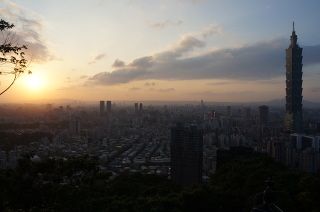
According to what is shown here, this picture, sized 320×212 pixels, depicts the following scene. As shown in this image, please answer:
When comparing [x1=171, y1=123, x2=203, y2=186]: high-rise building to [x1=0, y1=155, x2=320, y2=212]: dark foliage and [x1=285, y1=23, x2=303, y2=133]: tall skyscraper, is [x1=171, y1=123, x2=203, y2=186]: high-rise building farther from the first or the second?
[x1=285, y1=23, x2=303, y2=133]: tall skyscraper

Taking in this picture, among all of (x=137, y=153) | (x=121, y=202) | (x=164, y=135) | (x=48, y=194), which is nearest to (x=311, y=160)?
(x=137, y=153)

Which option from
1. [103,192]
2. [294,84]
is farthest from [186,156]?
[294,84]

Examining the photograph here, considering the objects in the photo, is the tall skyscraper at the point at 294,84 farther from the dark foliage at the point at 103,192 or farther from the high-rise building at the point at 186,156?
the dark foliage at the point at 103,192

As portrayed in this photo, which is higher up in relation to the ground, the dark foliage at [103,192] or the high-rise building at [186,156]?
the dark foliage at [103,192]

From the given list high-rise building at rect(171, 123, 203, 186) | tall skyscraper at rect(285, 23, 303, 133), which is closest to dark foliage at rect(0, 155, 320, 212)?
high-rise building at rect(171, 123, 203, 186)

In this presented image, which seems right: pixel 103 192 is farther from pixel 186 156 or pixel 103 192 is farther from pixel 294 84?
pixel 294 84

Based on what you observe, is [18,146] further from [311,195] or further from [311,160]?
[311,195]

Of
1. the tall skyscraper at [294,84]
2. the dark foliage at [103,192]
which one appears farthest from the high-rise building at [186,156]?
the tall skyscraper at [294,84]
